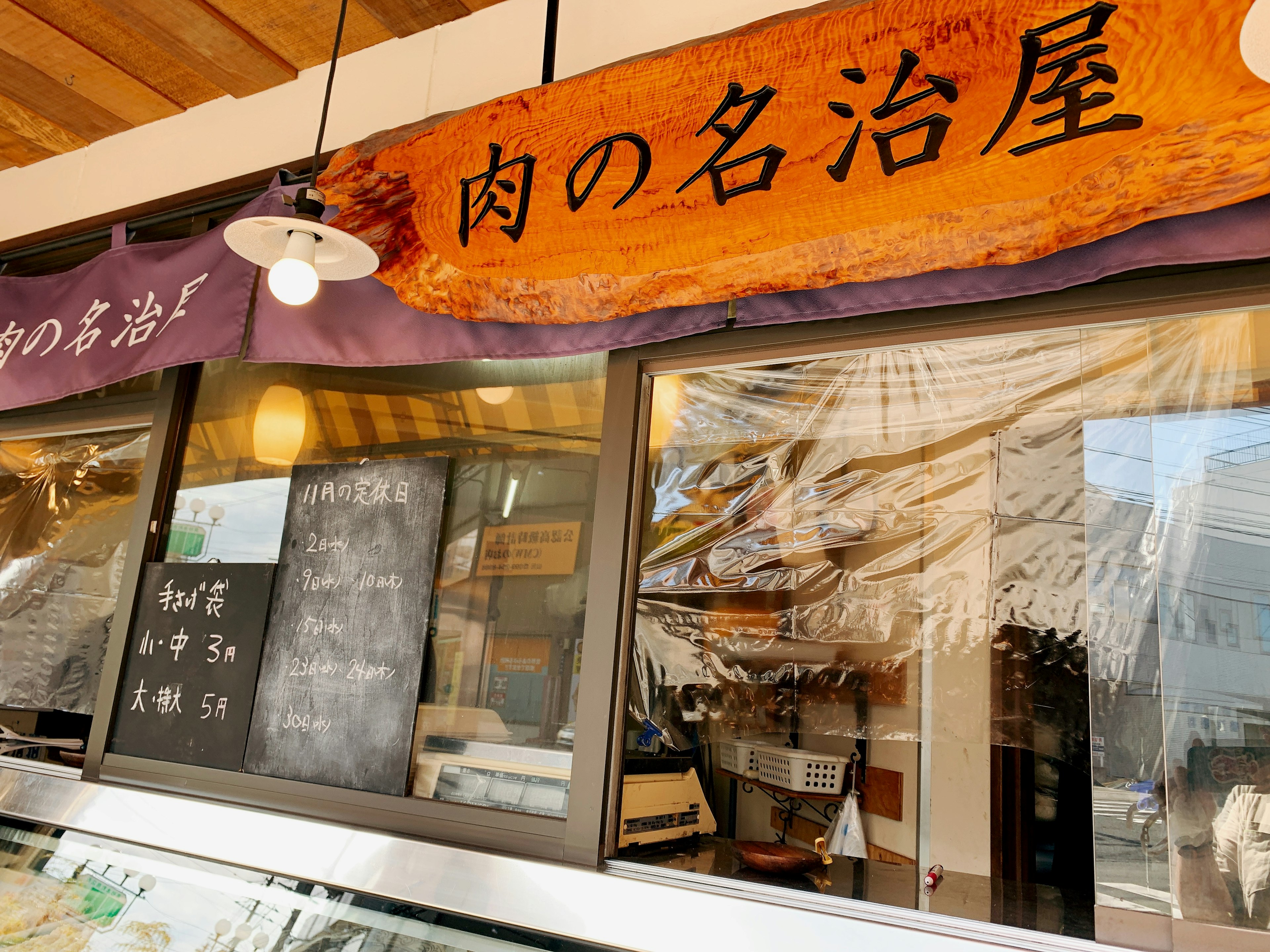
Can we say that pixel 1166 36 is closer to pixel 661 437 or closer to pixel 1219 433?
pixel 1219 433

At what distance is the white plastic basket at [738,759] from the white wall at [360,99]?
222 cm

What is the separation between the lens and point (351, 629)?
7.50 feet

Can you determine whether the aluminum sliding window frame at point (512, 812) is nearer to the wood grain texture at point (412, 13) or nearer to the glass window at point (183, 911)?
the glass window at point (183, 911)

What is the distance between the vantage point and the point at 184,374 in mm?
2887

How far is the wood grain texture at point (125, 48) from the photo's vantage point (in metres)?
2.61

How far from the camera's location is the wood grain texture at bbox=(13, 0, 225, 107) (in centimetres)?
261

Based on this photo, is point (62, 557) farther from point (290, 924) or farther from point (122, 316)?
point (290, 924)

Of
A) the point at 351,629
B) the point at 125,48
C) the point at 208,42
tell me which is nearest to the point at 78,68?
the point at 125,48

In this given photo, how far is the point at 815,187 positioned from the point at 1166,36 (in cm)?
61

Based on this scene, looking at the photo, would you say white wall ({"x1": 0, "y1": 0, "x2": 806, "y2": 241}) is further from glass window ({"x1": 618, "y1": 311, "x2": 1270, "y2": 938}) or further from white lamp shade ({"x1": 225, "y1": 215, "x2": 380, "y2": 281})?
glass window ({"x1": 618, "y1": 311, "x2": 1270, "y2": 938})

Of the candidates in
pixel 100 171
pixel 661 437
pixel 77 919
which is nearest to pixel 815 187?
pixel 661 437

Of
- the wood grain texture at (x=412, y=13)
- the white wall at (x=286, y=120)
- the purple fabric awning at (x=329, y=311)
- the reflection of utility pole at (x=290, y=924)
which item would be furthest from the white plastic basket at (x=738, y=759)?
the wood grain texture at (x=412, y=13)

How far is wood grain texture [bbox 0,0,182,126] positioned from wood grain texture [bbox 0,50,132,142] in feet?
0.09

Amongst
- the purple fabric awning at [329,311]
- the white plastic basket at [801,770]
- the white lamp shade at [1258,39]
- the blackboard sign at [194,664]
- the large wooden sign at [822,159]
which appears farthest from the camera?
the white plastic basket at [801,770]
